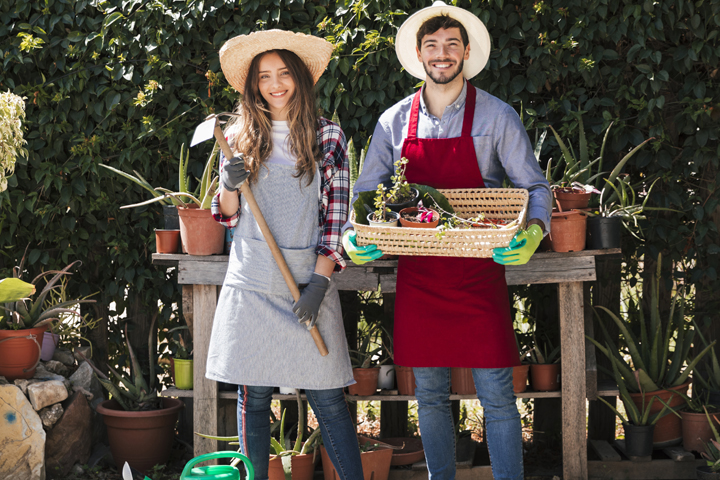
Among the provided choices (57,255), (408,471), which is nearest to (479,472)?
(408,471)

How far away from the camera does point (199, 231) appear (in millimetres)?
3002

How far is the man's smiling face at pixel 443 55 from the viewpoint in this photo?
2311mm

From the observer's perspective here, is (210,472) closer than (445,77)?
Yes

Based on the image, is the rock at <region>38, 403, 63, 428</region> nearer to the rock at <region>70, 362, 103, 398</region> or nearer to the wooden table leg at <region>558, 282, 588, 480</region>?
the rock at <region>70, 362, 103, 398</region>

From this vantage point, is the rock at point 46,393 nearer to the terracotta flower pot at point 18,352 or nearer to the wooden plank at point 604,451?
the terracotta flower pot at point 18,352

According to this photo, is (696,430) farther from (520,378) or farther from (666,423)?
(520,378)

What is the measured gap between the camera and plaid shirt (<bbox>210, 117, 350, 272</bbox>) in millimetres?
2406

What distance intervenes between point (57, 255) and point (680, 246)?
3.12 m

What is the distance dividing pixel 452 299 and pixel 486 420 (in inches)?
16.0

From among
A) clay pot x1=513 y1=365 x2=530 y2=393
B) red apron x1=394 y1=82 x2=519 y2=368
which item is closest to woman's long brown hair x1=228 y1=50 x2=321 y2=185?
red apron x1=394 y1=82 x2=519 y2=368

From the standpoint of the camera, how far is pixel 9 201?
11.5 ft

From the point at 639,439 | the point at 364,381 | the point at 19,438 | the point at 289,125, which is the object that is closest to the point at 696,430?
the point at 639,439

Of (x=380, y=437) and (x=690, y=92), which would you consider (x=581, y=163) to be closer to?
(x=690, y=92)

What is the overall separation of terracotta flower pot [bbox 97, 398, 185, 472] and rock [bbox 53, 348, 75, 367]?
0.38 m
